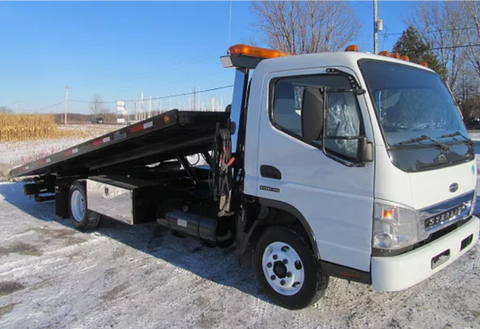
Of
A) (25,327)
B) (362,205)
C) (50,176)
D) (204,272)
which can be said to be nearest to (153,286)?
(204,272)

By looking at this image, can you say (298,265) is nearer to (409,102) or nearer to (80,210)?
(409,102)

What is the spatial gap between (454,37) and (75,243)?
35.5 metres

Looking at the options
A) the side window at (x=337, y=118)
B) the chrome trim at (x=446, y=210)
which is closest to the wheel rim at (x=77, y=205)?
the side window at (x=337, y=118)

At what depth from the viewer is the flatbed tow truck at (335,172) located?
309 centimetres

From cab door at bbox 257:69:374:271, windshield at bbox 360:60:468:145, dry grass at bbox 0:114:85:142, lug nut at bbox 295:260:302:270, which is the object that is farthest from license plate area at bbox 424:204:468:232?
dry grass at bbox 0:114:85:142

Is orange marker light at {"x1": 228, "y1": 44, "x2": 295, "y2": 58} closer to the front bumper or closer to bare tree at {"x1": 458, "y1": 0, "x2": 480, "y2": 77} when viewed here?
the front bumper

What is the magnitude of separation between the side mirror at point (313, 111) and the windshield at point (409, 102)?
45 centimetres

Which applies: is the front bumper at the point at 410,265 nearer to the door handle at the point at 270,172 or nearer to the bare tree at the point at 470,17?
the door handle at the point at 270,172

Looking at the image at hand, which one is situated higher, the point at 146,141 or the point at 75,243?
the point at 146,141

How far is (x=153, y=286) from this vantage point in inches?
171

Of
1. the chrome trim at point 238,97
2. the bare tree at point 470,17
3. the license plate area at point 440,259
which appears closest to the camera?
the license plate area at point 440,259

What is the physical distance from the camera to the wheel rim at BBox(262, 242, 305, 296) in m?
3.70

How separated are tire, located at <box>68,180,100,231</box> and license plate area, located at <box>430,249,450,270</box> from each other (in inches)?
197

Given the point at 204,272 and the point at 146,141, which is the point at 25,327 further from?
the point at 146,141
